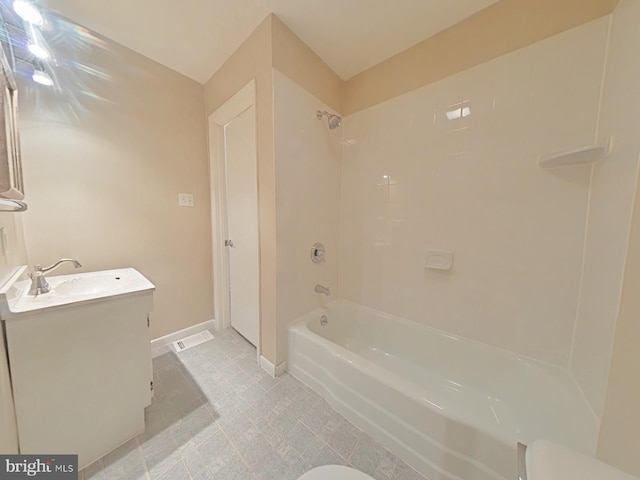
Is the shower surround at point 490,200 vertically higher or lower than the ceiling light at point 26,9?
lower

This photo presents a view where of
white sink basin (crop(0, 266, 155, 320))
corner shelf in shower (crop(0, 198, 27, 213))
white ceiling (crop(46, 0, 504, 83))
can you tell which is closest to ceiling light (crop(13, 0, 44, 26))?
white ceiling (crop(46, 0, 504, 83))

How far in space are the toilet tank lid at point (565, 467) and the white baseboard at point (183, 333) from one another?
2275 mm

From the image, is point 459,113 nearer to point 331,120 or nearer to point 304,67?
point 331,120

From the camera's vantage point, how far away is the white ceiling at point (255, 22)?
1.19 metres

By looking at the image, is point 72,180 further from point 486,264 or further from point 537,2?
point 537,2

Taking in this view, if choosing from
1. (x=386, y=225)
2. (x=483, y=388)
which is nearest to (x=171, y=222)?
(x=386, y=225)

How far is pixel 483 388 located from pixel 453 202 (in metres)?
1.21

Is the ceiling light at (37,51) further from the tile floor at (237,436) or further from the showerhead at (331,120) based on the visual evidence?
the tile floor at (237,436)

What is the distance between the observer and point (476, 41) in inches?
49.0

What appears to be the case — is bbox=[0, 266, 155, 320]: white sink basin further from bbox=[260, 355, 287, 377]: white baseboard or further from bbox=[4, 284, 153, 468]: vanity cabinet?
bbox=[260, 355, 287, 377]: white baseboard

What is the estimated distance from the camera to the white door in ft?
5.40

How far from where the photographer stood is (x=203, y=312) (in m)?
2.04

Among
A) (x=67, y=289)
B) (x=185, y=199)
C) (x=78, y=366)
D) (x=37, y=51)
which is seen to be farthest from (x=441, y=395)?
(x=37, y=51)

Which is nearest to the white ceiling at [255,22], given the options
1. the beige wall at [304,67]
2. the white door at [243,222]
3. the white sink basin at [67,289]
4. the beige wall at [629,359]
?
the beige wall at [304,67]
